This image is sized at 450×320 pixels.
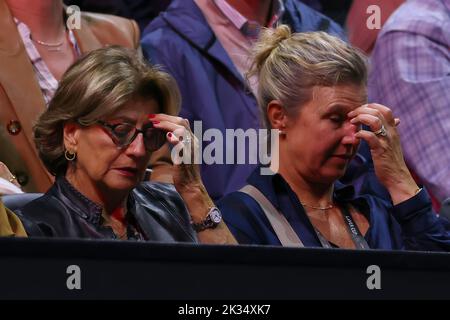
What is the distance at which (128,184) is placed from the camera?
3.26 metres

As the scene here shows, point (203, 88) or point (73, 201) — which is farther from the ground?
point (203, 88)

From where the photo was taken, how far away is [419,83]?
3912 millimetres

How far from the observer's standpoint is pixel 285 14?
388 centimetres

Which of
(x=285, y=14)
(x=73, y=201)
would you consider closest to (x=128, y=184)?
(x=73, y=201)

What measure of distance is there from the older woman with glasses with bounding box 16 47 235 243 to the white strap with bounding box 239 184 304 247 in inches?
4.8

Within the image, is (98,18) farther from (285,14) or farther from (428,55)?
(428,55)

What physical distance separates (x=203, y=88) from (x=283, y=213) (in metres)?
0.47

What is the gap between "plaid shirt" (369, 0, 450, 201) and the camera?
3863mm

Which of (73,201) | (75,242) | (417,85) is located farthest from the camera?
(417,85)

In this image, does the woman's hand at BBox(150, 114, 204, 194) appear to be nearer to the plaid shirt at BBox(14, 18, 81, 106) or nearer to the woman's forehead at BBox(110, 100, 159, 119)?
the woman's forehead at BBox(110, 100, 159, 119)

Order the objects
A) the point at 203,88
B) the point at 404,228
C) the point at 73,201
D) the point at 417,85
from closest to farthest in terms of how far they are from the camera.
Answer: the point at 73,201 → the point at 404,228 → the point at 203,88 → the point at 417,85

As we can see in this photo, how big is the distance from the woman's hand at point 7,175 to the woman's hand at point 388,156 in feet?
2.74
